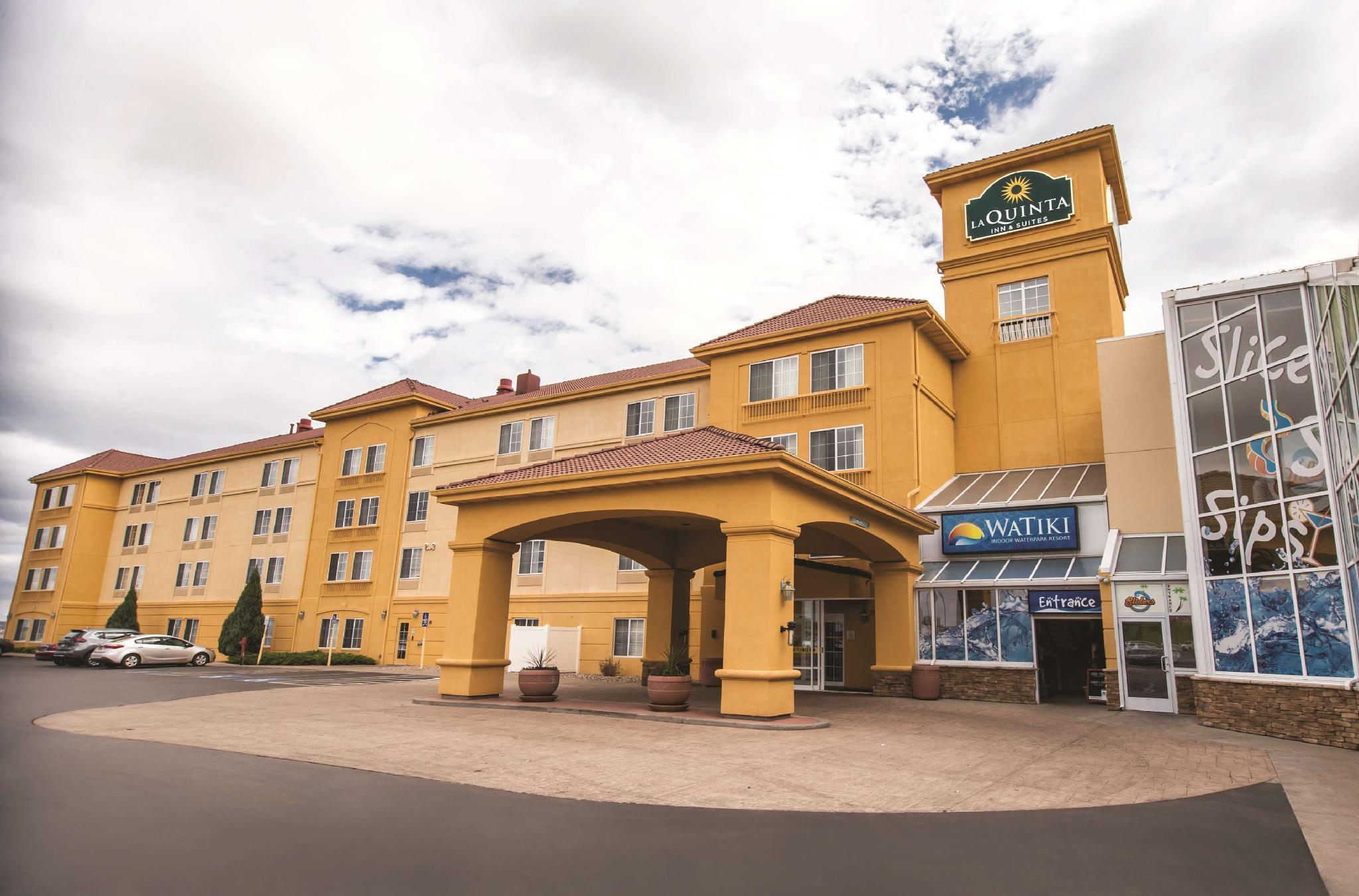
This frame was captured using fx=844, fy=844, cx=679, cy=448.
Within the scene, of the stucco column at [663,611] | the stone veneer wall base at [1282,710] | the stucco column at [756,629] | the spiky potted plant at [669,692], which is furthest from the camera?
the stucco column at [663,611]

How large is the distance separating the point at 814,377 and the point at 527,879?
22.9 meters

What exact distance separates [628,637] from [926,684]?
11.9m

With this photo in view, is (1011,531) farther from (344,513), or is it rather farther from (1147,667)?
(344,513)

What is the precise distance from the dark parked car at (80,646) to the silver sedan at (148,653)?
599mm

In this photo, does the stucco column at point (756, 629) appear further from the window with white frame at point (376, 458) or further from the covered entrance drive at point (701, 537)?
the window with white frame at point (376, 458)

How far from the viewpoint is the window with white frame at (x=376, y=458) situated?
3928 cm

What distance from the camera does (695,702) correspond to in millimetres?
19234

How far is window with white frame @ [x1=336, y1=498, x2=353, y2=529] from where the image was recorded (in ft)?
130

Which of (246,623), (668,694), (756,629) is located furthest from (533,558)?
(756,629)

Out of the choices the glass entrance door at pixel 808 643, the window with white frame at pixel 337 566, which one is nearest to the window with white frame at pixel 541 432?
the window with white frame at pixel 337 566

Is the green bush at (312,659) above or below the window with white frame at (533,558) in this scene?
below

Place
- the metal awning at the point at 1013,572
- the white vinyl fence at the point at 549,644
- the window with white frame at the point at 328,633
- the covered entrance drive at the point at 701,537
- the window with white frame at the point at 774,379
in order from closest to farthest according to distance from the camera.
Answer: the covered entrance drive at the point at 701,537 → the metal awning at the point at 1013,572 → the window with white frame at the point at 774,379 → the white vinyl fence at the point at 549,644 → the window with white frame at the point at 328,633

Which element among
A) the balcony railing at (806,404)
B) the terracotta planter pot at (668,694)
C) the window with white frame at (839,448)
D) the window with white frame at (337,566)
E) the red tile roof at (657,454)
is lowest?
the terracotta planter pot at (668,694)

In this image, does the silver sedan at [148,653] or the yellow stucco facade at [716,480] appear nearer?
the yellow stucco facade at [716,480]
